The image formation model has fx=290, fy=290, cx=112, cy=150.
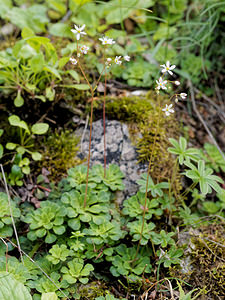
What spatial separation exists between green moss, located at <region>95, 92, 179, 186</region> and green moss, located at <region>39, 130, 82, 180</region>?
0.45 meters

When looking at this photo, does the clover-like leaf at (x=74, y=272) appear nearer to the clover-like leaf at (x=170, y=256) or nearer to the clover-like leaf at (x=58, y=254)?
the clover-like leaf at (x=58, y=254)

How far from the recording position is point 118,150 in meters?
2.67

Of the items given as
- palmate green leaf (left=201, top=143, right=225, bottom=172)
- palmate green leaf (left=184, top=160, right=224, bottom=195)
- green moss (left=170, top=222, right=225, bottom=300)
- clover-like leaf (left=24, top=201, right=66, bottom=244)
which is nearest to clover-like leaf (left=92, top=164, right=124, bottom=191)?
clover-like leaf (left=24, top=201, right=66, bottom=244)

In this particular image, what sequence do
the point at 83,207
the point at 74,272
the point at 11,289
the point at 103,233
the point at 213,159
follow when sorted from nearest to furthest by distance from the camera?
the point at 11,289, the point at 74,272, the point at 103,233, the point at 83,207, the point at 213,159

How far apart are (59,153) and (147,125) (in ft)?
2.85

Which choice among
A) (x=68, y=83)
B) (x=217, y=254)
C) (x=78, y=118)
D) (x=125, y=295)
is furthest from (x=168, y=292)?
(x=68, y=83)

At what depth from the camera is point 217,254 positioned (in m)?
2.09

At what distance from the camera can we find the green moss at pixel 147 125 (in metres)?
2.62

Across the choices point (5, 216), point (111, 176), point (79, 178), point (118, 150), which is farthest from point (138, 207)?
point (5, 216)

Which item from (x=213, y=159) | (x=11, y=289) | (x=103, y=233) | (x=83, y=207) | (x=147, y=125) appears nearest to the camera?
(x=11, y=289)

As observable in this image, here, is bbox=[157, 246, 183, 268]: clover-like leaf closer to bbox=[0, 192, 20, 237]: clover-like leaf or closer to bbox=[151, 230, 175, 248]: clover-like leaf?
bbox=[151, 230, 175, 248]: clover-like leaf

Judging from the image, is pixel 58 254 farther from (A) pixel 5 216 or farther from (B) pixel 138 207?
(B) pixel 138 207

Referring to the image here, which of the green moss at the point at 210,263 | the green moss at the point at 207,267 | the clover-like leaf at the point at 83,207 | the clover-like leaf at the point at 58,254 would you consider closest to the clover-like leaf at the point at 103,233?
the clover-like leaf at the point at 83,207

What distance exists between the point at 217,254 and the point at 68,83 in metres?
2.02
